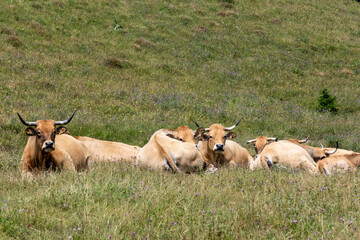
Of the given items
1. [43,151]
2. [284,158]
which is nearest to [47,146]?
[43,151]

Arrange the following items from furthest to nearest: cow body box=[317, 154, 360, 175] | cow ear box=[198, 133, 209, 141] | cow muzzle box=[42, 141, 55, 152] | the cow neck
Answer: cow ear box=[198, 133, 209, 141] → cow body box=[317, 154, 360, 175] → the cow neck → cow muzzle box=[42, 141, 55, 152]

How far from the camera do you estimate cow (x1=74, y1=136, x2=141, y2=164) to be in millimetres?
11273

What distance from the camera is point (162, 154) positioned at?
33.5ft

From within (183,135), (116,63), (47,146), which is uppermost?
(47,146)

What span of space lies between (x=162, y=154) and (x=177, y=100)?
9984mm

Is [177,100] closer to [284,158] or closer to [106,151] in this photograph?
[106,151]

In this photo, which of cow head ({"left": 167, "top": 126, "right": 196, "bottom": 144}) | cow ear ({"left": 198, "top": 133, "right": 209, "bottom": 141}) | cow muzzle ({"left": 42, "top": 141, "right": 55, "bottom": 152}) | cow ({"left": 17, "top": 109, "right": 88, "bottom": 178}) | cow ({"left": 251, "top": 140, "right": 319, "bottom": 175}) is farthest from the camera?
cow head ({"left": 167, "top": 126, "right": 196, "bottom": 144})

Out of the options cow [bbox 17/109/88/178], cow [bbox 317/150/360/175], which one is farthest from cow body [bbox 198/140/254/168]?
cow [bbox 17/109/88/178]

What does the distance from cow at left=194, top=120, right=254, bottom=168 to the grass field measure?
87.4 inches

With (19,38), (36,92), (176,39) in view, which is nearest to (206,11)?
(176,39)

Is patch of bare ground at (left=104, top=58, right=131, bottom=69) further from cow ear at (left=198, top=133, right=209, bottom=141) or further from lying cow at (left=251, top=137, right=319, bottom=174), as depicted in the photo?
lying cow at (left=251, top=137, right=319, bottom=174)

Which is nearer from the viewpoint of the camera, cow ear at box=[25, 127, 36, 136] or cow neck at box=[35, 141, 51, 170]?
cow ear at box=[25, 127, 36, 136]

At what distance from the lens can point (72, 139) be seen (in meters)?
11.0

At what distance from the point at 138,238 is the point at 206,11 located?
3593 cm
